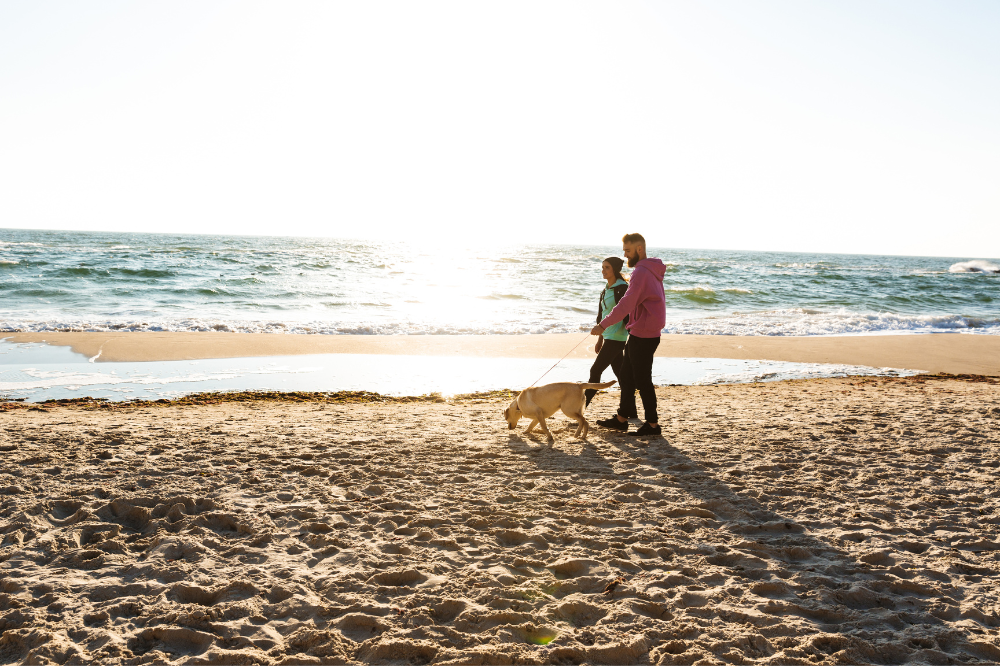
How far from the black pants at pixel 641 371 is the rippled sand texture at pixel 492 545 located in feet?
1.30

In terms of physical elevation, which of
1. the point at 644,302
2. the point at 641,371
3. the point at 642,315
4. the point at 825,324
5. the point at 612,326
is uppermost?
the point at 644,302

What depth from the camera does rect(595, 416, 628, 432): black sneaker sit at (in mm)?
6023

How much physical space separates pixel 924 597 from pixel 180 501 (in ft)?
14.1

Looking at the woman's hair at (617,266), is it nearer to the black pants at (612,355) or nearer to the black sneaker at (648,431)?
the black pants at (612,355)

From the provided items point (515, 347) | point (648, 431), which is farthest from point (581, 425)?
point (515, 347)

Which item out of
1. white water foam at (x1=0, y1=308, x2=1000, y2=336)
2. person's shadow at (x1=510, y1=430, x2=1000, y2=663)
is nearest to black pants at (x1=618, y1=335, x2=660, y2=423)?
person's shadow at (x1=510, y1=430, x2=1000, y2=663)

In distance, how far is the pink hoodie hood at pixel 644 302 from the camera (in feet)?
17.6

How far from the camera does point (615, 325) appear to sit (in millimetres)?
6074

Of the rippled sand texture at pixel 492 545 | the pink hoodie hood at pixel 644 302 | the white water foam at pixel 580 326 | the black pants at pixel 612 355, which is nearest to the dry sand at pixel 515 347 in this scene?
the white water foam at pixel 580 326

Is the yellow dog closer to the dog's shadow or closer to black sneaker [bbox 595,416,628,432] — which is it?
the dog's shadow

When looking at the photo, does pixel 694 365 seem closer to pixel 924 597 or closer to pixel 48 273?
pixel 924 597

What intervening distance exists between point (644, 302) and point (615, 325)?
0.69 m

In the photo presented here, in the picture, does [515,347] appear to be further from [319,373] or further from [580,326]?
[319,373]

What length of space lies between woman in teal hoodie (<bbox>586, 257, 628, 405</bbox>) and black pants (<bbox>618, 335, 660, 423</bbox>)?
5.1 inches
